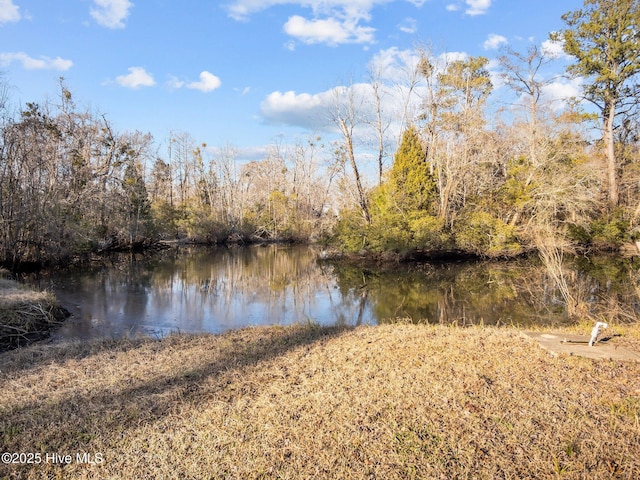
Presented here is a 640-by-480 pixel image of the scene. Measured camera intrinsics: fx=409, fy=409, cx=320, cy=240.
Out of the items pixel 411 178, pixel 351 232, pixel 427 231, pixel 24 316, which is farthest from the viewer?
pixel 351 232

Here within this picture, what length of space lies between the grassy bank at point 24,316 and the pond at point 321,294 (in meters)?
0.40

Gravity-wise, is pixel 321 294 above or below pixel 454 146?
below

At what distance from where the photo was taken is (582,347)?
17.6ft

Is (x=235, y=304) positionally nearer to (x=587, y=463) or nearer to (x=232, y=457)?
(x=232, y=457)

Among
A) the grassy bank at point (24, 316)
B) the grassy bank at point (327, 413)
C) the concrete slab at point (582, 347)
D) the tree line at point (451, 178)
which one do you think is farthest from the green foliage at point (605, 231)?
the grassy bank at point (24, 316)

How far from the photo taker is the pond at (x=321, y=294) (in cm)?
972

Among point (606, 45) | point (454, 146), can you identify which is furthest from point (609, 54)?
point (454, 146)

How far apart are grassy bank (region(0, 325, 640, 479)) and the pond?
11.5 feet

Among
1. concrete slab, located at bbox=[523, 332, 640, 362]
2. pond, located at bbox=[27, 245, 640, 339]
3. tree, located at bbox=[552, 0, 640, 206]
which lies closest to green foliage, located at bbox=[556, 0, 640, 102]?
tree, located at bbox=[552, 0, 640, 206]

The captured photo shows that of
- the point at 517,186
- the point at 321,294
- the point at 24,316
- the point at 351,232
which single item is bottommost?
the point at 321,294

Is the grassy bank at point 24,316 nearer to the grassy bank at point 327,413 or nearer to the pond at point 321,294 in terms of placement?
the pond at point 321,294

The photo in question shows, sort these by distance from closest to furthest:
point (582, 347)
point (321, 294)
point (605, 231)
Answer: point (582, 347), point (321, 294), point (605, 231)

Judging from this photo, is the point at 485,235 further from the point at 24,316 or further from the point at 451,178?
the point at 24,316

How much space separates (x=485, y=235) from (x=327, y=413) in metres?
19.4
